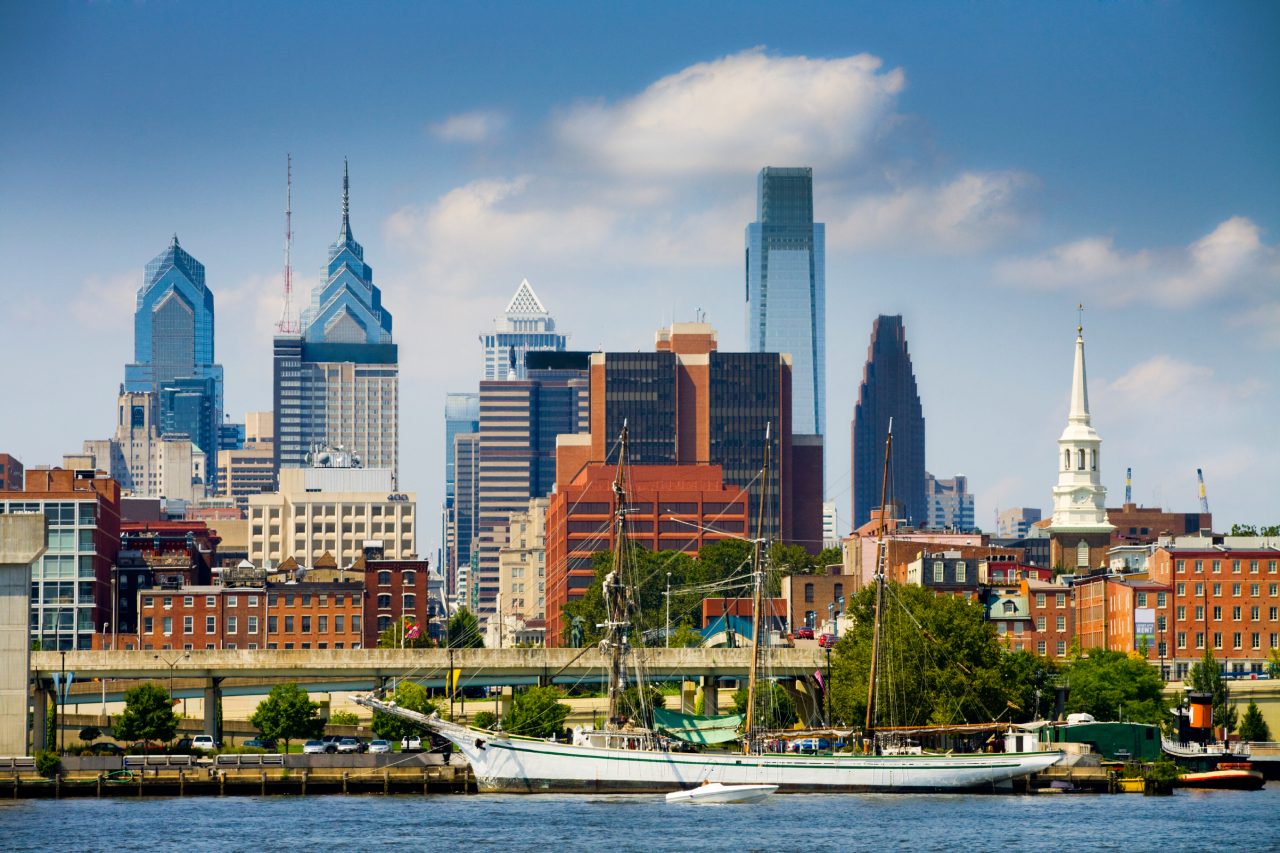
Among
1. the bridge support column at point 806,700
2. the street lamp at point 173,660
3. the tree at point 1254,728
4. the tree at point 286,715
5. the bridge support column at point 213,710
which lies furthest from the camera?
the bridge support column at point 806,700

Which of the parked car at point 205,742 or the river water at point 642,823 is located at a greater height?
the parked car at point 205,742

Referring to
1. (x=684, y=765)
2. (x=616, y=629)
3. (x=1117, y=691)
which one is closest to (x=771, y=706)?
(x=616, y=629)

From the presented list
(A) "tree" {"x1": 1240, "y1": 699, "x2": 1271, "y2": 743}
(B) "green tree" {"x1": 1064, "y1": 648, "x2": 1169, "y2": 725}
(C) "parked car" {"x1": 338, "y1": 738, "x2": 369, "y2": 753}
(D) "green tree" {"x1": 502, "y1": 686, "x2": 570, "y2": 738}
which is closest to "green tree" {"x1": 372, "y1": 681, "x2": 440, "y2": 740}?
(C) "parked car" {"x1": 338, "y1": 738, "x2": 369, "y2": 753}

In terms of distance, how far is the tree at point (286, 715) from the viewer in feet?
585

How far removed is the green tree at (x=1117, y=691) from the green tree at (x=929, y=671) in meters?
9.25

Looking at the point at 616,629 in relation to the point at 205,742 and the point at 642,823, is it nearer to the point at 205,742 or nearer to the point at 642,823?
the point at 205,742

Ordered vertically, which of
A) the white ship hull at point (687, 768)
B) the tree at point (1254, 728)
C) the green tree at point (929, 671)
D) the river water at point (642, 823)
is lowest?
the river water at point (642, 823)

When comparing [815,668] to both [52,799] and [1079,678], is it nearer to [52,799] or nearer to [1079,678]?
[1079,678]

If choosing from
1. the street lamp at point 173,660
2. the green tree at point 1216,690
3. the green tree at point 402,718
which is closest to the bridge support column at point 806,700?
the green tree at point 402,718

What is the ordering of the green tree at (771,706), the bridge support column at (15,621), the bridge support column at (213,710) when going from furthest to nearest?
the bridge support column at (213,710), the green tree at (771,706), the bridge support column at (15,621)

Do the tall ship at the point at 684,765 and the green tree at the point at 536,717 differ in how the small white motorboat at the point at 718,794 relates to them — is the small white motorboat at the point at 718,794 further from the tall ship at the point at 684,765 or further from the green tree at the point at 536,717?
the green tree at the point at 536,717

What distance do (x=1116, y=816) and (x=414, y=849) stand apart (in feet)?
141

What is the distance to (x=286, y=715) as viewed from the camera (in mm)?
178375

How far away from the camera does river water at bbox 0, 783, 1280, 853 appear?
11881 centimetres
